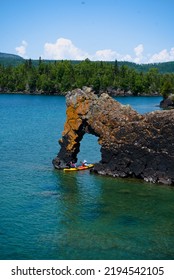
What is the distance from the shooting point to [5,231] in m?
37.2

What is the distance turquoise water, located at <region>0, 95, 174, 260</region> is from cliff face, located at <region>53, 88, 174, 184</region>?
Result: 184 centimetres

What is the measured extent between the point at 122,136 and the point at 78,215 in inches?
600

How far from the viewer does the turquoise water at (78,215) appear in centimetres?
3391

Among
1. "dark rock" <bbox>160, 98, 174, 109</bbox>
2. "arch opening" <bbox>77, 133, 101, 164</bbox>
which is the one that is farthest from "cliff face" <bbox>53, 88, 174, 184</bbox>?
"dark rock" <bbox>160, 98, 174, 109</bbox>

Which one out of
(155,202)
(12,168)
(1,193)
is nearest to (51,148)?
(12,168)

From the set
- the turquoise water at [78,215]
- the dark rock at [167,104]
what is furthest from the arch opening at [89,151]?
the dark rock at [167,104]

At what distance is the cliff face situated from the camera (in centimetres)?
5194

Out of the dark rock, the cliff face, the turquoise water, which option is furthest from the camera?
the dark rock

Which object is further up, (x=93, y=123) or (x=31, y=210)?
(x=93, y=123)

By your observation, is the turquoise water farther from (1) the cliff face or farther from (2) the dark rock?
(2) the dark rock

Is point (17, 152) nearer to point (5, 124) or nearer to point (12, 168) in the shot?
point (12, 168)

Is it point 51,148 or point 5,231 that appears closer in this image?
point 5,231

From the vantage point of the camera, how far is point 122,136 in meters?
54.1
